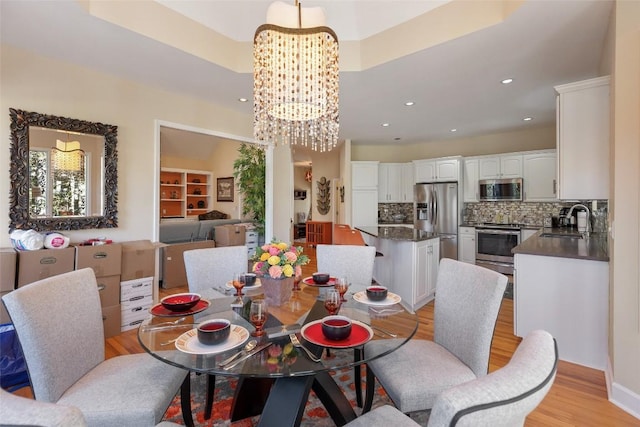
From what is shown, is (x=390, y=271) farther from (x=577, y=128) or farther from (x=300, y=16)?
(x=300, y=16)

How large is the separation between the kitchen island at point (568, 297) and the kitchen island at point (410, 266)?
1.05 m

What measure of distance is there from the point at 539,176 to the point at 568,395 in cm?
440

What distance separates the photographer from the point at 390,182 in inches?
278

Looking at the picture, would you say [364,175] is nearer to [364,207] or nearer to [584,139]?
[364,207]

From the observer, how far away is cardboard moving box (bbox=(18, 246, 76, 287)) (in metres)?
2.49

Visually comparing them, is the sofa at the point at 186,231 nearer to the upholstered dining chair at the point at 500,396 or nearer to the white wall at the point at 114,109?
the white wall at the point at 114,109

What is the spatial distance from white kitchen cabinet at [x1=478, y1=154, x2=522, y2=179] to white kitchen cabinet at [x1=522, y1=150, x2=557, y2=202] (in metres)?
0.11

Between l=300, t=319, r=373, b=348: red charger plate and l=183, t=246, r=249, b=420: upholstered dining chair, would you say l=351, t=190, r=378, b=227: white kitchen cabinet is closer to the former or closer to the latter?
l=183, t=246, r=249, b=420: upholstered dining chair

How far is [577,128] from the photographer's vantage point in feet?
8.69

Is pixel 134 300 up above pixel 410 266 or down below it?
below

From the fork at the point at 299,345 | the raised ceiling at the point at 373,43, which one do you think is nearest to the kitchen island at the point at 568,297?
the raised ceiling at the point at 373,43

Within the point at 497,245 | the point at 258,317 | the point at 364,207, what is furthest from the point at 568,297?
the point at 364,207

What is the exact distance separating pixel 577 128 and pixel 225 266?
312 cm

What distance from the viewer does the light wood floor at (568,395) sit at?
1.86 metres
